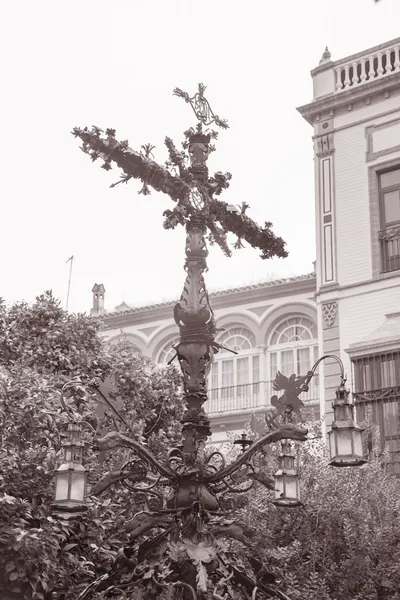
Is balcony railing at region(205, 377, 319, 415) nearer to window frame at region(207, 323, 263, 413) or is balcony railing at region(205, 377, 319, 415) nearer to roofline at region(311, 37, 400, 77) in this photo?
window frame at region(207, 323, 263, 413)

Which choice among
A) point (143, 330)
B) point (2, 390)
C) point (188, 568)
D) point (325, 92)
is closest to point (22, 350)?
point (2, 390)

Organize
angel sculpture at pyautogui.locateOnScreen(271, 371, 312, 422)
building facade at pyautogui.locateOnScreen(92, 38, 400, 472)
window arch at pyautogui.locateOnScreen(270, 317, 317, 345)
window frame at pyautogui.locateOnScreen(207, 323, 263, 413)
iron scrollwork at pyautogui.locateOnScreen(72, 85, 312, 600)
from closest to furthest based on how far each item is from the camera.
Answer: iron scrollwork at pyautogui.locateOnScreen(72, 85, 312, 600), angel sculpture at pyautogui.locateOnScreen(271, 371, 312, 422), building facade at pyautogui.locateOnScreen(92, 38, 400, 472), window arch at pyautogui.locateOnScreen(270, 317, 317, 345), window frame at pyautogui.locateOnScreen(207, 323, 263, 413)

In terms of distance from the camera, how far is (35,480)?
10.0 meters

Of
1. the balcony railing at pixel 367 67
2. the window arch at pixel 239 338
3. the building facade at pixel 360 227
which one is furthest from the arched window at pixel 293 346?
the balcony railing at pixel 367 67

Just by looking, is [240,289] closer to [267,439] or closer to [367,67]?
[367,67]

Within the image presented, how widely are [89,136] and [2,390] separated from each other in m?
4.70

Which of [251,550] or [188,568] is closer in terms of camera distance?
[188,568]

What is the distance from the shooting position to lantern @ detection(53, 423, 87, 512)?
20.0 ft

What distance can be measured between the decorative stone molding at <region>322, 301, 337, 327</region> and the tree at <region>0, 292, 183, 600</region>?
15.1 feet

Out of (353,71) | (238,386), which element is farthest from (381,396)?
(238,386)

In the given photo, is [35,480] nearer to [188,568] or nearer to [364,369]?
[188,568]

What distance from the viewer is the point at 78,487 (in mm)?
6141

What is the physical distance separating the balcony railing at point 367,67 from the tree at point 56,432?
872 cm

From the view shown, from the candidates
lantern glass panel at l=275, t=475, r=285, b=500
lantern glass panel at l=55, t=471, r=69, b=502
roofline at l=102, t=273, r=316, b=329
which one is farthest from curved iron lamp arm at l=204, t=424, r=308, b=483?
roofline at l=102, t=273, r=316, b=329
